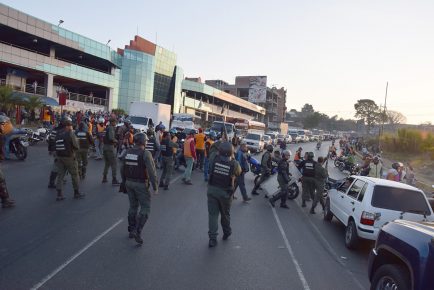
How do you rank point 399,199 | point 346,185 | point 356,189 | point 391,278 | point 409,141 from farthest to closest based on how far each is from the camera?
point 409,141 < point 346,185 < point 356,189 < point 399,199 < point 391,278

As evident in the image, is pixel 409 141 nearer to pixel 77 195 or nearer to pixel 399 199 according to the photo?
pixel 399 199

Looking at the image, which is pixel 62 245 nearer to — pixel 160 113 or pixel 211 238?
pixel 211 238

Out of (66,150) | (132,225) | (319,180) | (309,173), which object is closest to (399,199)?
(319,180)

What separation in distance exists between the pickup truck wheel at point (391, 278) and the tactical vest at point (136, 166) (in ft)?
12.9

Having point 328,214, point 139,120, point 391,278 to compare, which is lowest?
point 328,214

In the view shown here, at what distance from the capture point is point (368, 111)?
9162cm

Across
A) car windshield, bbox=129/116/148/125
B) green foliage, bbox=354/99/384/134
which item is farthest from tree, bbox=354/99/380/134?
car windshield, bbox=129/116/148/125

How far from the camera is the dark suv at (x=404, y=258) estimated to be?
3641 mm

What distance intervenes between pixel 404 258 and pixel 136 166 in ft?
14.2

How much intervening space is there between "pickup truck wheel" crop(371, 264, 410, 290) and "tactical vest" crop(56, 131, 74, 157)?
713 cm

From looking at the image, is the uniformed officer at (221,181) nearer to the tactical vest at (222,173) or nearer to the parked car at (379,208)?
the tactical vest at (222,173)

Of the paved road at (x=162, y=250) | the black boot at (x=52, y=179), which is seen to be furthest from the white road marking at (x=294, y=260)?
the black boot at (x=52, y=179)

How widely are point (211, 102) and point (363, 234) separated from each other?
3078 inches

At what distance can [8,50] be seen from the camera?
128ft
